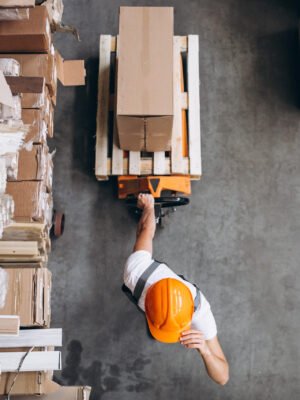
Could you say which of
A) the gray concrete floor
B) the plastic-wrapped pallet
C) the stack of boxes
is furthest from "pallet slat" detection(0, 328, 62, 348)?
the plastic-wrapped pallet

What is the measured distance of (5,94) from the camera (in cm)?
315

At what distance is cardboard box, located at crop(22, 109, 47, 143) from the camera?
3.59 m

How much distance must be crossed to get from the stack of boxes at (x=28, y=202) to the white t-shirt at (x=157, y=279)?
2.40 ft

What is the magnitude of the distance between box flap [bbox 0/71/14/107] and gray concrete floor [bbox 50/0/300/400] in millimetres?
1505

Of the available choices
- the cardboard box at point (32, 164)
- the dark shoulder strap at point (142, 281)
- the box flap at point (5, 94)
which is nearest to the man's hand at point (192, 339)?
the dark shoulder strap at point (142, 281)

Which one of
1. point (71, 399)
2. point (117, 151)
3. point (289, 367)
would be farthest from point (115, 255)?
point (289, 367)

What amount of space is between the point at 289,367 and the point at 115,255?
1.82 metres

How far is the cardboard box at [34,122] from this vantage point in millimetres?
3586

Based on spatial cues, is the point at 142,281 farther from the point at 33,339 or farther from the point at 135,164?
the point at 135,164

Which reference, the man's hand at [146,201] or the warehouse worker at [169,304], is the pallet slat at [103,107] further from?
the warehouse worker at [169,304]

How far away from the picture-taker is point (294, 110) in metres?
4.78

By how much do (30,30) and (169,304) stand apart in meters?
2.21

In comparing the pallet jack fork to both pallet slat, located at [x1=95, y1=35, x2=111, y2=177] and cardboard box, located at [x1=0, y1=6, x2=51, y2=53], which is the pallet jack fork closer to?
pallet slat, located at [x1=95, y1=35, x2=111, y2=177]

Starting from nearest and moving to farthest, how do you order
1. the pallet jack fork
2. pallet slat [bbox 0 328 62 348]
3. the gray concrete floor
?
pallet slat [bbox 0 328 62 348] < the pallet jack fork < the gray concrete floor
